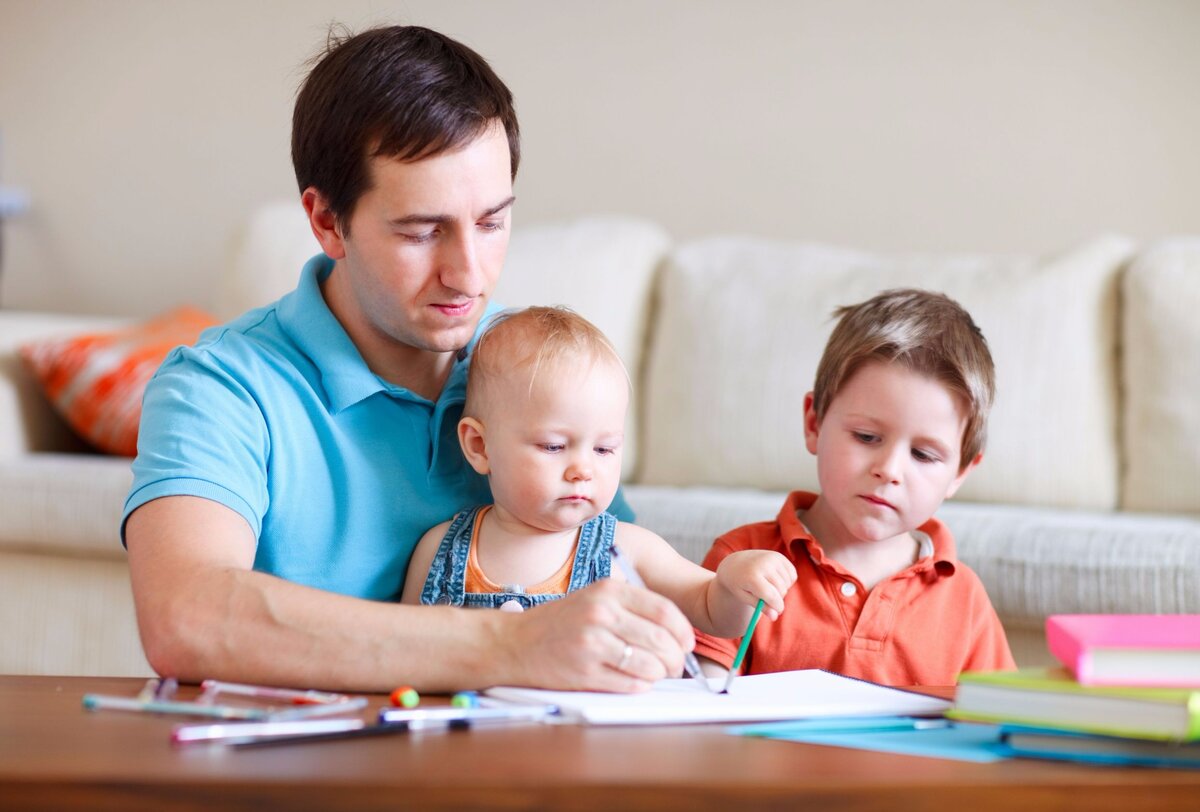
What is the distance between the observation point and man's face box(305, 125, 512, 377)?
124cm

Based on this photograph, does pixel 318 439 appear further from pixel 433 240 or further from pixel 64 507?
pixel 64 507

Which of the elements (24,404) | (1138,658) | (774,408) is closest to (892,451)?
(1138,658)

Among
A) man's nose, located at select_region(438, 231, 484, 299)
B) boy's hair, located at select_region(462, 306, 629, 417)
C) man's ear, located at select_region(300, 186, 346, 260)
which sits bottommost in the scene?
boy's hair, located at select_region(462, 306, 629, 417)

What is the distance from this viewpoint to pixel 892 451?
129 cm

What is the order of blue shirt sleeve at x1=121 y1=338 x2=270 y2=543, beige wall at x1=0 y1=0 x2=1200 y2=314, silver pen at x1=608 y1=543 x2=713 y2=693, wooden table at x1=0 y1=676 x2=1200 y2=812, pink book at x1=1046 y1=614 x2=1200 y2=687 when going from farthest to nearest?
1. beige wall at x1=0 y1=0 x2=1200 y2=314
2. blue shirt sleeve at x1=121 y1=338 x2=270 y2=543
3. silver pen at x1=608 y1=543 x2=713 y2=693
4. pink book at x1=1046 y1=614 x2=1200 y2=687
5. wooden table at x1=0 y1=676 x2=1200 y2=812

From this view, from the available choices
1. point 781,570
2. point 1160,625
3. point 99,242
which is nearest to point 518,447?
point 781,570

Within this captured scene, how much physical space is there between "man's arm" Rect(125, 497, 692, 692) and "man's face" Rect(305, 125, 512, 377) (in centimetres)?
38

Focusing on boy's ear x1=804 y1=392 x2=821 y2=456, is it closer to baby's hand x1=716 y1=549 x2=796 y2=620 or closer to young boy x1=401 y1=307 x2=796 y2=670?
young boy x1=401 y1=307 x2=796 y2=670

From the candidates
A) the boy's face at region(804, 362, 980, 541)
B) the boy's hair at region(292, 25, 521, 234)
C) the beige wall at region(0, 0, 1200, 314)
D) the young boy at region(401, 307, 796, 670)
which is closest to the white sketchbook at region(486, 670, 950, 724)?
the young boy at region(401, 307, 796, 670)

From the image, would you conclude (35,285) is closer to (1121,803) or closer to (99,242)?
(99,242)

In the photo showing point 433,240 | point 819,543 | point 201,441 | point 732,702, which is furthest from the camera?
point 819,543

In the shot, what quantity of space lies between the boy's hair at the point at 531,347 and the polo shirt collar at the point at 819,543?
0.87 ft

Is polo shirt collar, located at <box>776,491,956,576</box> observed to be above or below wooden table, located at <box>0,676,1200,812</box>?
above

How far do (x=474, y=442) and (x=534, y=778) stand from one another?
660 millimetres
